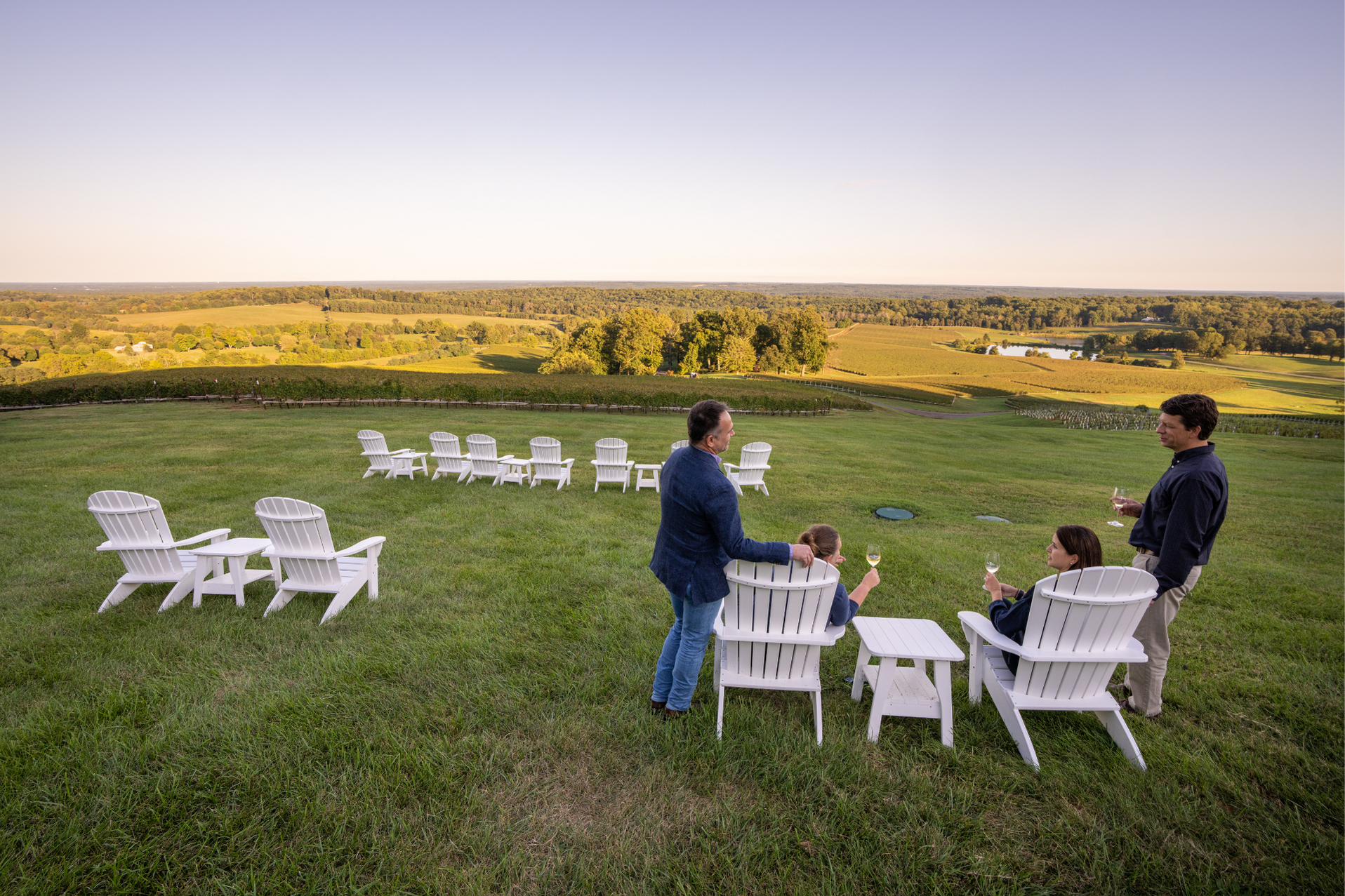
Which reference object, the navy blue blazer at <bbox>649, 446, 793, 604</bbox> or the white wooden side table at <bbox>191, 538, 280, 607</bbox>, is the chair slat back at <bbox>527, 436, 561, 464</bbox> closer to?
the white wooden side table at <bbox>191, 538, 280, 607</bbox>

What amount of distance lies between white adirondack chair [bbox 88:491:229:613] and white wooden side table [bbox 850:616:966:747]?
6046mm

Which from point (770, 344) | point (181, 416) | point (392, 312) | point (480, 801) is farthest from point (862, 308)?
point (480, 801)

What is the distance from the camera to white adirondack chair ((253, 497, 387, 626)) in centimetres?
497

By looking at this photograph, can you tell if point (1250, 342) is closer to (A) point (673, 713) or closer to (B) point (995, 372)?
(B) point (995, 372)

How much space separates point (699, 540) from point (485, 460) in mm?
8570

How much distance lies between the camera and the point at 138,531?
512 cm

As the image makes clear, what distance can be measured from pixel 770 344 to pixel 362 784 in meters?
70.3

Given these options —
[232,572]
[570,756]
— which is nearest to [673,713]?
[570,756]

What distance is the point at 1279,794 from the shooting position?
310 centimetres


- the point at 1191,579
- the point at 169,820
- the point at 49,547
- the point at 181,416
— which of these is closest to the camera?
the point at 169,820

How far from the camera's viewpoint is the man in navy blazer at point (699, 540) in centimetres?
309

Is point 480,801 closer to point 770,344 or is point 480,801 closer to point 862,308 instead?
point 770,344

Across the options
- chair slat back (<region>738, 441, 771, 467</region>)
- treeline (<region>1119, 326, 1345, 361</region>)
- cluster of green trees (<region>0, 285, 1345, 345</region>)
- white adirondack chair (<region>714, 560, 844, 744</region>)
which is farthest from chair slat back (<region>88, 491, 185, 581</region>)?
treeline (<region>1119, 326, 1345, 361</region>)

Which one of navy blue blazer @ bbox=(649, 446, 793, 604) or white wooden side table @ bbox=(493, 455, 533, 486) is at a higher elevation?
navy blue blazer @ bbox=(649, 446, 793, 604)
